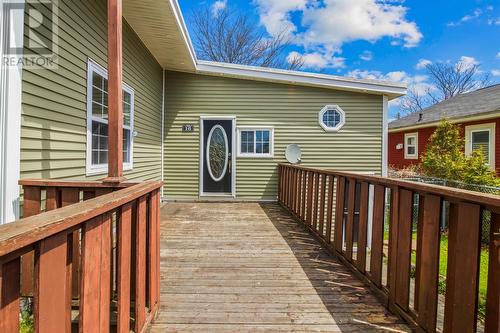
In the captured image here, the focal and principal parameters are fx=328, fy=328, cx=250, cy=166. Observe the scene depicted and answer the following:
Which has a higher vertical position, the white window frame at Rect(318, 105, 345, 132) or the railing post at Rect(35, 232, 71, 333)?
the white window frame at Rect(318, 105, 345, 132)

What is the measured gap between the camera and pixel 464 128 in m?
11.7

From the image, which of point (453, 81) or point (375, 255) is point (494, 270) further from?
point (453, 81)

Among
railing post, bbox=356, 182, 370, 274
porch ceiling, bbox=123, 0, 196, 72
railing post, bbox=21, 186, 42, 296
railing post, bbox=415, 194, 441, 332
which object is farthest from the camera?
porch ceiling, bbox=123, 0, 196, 72

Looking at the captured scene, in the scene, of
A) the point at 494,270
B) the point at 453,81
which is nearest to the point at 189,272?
the point at 494,270

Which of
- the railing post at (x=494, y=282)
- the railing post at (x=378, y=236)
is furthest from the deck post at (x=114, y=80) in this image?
the railing post at (x=494, y=282)

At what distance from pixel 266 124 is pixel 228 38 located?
12.2m

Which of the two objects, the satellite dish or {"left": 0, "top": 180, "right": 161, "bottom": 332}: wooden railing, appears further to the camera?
the satellite dish

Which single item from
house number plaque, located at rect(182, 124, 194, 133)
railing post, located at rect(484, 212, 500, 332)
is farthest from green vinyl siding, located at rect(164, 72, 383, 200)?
railing post, located at rect(484, 212, 500, 332)

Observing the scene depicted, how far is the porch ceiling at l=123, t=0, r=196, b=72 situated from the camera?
14.4 feet

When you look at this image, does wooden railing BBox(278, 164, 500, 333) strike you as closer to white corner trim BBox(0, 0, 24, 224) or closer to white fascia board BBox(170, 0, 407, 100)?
white corner trim BBox(0, 0, 24, 224)

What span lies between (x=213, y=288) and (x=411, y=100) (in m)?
32.2

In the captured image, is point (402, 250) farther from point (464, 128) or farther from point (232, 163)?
point (464, 128)

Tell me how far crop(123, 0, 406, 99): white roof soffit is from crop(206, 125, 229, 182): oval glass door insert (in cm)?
126
